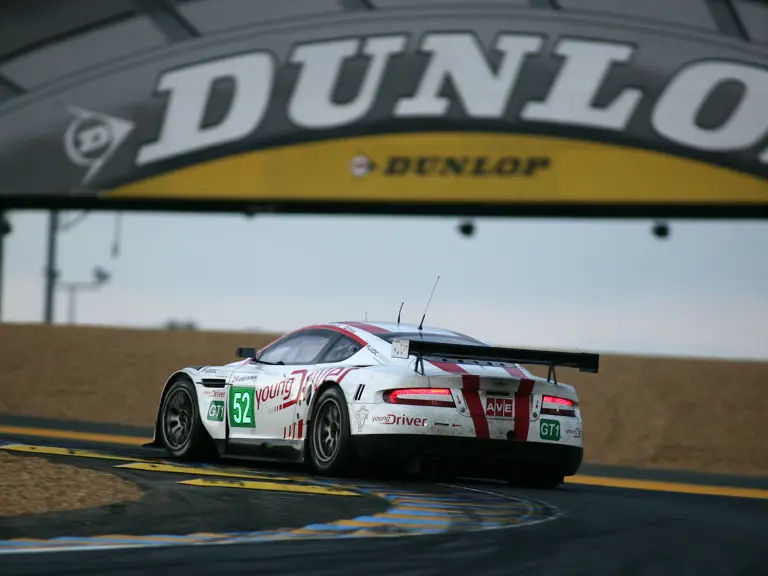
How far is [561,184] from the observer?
81.0 ft

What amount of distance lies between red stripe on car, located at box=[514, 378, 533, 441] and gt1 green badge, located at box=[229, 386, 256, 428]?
2.30m

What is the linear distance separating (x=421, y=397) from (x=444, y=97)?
14.7m

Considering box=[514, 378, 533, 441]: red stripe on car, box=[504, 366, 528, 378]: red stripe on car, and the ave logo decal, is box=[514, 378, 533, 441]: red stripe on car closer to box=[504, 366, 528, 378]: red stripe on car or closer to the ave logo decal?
box=[504, 366, 528, 378]: red stripe on car

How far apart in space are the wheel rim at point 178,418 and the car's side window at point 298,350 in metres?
0.79

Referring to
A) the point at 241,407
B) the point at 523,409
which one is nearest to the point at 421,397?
the point at 523,409

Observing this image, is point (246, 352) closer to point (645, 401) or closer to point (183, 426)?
point (183, 426)

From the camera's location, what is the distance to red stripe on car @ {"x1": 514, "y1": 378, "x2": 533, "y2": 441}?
11.4 meters

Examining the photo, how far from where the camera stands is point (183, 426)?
1326 cm

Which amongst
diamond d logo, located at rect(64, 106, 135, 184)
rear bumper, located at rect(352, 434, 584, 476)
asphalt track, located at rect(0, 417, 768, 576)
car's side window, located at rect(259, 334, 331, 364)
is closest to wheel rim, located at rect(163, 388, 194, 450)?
car's side window, located at rect(259, 334, 331, 364)

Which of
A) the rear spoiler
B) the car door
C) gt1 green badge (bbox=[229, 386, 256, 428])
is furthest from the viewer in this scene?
gt1 green badge (bbox=[229, 386, 256, 428])

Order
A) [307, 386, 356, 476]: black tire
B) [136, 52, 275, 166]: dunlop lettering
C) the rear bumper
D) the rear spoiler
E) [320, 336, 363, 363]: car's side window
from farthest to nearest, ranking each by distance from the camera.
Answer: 1. [136, 52, 275, 166]: dunlop lettering
2. [320, 336, 363, 363]: car's side window
3. [307, 386, 356, 476]: black tire
4. the rear bumper
5. the rear spoiler

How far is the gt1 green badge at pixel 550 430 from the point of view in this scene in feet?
37.8

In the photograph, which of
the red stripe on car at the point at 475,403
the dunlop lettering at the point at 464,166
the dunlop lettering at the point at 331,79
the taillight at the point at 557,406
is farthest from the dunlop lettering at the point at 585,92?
the red stripe on car at the point at 475,403

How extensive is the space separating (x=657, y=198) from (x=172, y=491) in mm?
16019
